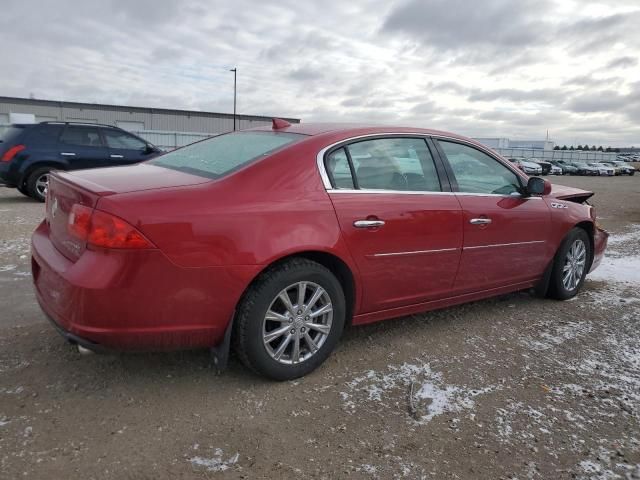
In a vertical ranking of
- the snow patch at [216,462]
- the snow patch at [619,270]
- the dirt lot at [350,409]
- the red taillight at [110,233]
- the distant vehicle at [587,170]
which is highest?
the distant vehicle at [587,170]

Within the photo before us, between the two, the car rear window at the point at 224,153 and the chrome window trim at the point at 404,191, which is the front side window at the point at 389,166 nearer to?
the chrome window trim at the point at 404,191

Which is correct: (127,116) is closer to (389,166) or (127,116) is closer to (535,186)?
(535,186)

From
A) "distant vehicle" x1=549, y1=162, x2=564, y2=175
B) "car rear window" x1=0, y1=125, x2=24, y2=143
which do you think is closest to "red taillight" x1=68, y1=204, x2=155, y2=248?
"car rear window" x1=0, y1=125, x2=24, y2=143

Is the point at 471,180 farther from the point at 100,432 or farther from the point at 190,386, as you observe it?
the point at 100,432

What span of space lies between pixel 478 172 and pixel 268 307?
2161 millimetres

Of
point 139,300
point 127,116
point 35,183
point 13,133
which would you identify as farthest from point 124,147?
point 127,116

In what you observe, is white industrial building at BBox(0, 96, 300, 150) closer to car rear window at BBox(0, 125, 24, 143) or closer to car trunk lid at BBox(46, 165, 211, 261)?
car rear window at BBox(0, 125, 24, 143)

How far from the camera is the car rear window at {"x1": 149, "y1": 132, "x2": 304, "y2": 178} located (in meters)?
3.12

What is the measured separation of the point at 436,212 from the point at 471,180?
584 mm

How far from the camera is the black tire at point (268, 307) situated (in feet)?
9.22

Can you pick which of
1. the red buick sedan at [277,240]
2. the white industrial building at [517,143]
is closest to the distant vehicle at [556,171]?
the white industrial building at [517,143]

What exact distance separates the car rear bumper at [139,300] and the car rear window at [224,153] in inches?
26.3

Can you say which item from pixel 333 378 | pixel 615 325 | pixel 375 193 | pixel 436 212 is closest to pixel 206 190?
pixel 375 193

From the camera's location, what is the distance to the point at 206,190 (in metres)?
2.74
